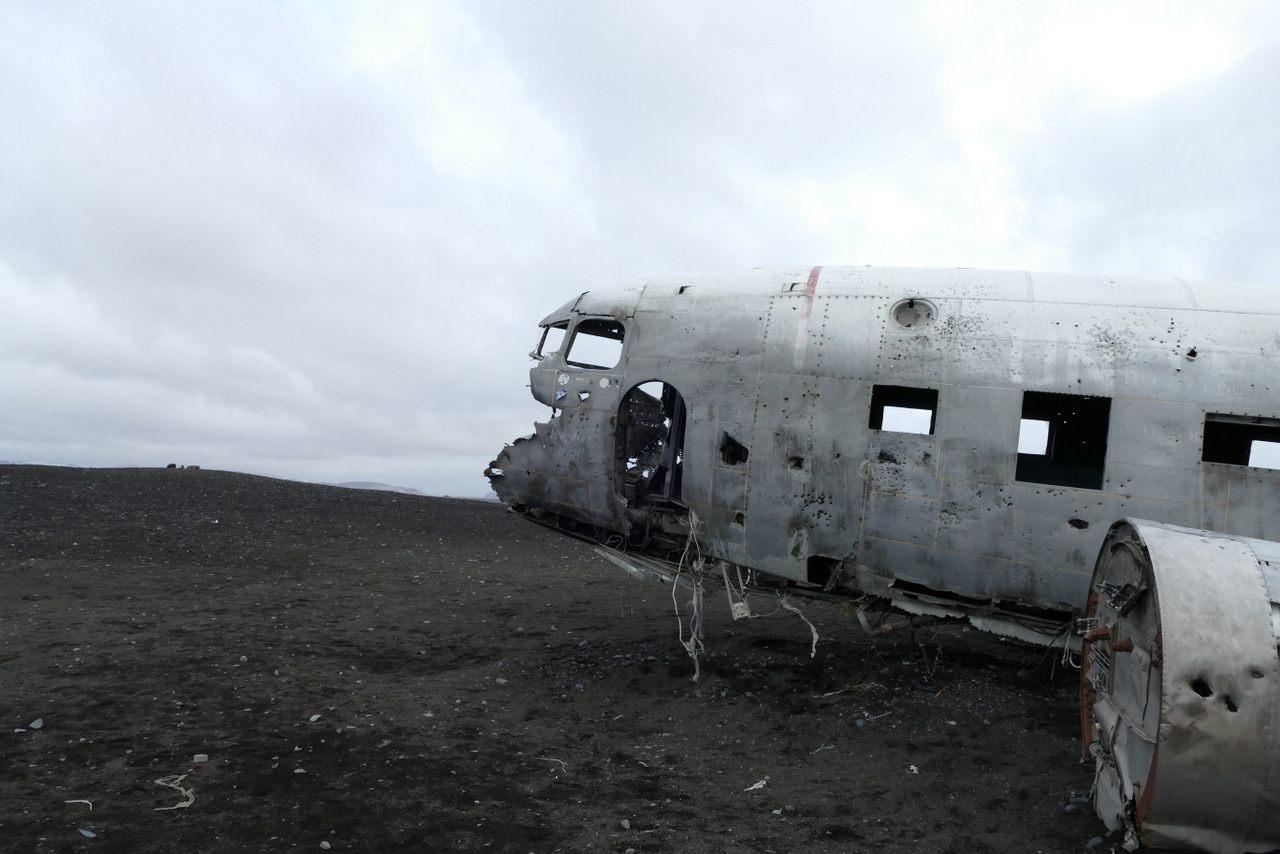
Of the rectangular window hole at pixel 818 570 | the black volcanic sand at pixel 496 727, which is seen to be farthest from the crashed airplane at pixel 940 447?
the black volcanic sand at pixel 496 727

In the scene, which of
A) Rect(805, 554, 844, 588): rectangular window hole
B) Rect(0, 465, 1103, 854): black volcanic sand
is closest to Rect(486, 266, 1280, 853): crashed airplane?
Rect(805, 554, 844, 588): rectangular window hole

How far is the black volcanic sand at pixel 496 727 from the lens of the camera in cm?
652

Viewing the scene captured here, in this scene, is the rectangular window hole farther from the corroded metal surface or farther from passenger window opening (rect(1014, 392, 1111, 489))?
passenger window opening (rect(1014, 392, 1111, 489))

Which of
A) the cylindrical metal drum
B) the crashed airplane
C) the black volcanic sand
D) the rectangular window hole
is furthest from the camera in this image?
the rectangular window hole

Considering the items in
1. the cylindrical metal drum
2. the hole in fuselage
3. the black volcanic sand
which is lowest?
the black volcanic sand

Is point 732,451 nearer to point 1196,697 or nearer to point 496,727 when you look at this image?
point 496,727

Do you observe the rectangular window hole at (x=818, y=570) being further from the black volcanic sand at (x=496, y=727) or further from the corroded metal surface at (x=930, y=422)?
the black volcanic sand at (x=496, y=727)

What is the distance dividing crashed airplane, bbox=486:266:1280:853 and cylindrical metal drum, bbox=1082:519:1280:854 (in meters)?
0.05

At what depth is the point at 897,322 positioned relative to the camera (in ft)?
29.4

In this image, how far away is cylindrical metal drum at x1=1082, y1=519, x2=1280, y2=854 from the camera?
479 centimetres

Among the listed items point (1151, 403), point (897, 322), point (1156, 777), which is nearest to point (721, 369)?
point (897, 322)

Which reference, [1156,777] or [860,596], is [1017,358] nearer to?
[860,596]

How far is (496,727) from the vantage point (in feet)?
30.3

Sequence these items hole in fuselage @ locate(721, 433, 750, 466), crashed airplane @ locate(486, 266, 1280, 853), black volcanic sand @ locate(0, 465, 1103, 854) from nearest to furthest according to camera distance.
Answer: black volcanic sand @ locate(0, 465, 1103, 854), crashed airplane @ locate(486, 266, 1280, 853), hole in fuselage @ locate(721, 433, 750, 466)
